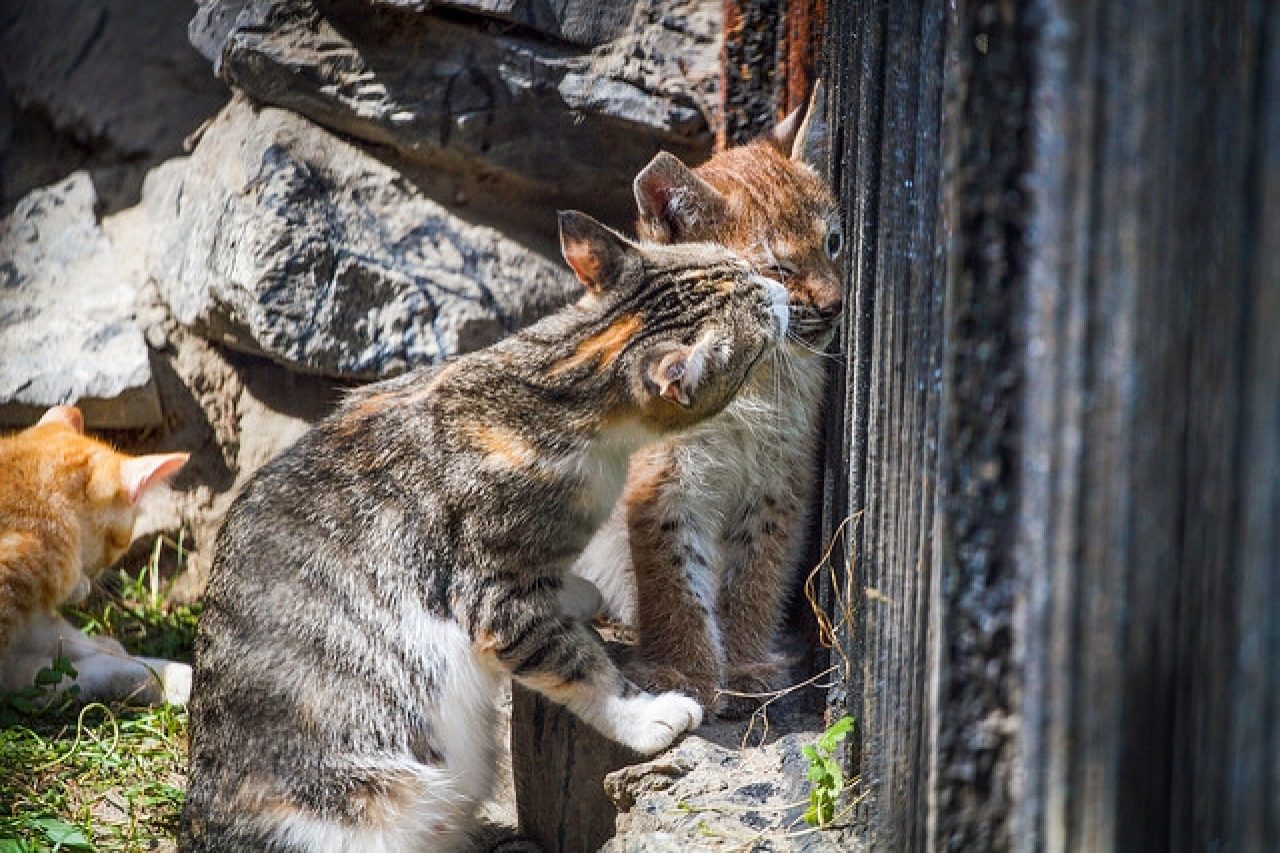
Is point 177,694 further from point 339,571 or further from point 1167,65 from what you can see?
point 1167,65

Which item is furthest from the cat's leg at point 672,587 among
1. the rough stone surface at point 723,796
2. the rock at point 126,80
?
the rock at point 126,80

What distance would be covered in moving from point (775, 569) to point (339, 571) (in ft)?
4.68

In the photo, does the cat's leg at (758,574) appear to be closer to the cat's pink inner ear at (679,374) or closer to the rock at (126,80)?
the cat's pink inner ear at (679,374)

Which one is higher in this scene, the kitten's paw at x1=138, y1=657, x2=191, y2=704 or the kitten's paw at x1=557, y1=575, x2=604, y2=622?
the kitten's paw at x1=557, y1=575, x2=604, y2=622

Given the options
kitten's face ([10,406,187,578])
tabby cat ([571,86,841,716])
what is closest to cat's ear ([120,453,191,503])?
kitten's face ([10,406,187,578])

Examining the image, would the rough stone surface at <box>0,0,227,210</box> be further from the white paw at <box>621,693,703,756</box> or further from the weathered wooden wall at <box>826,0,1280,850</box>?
the weathered wooden wall at <box>826,0,1280,850</box>

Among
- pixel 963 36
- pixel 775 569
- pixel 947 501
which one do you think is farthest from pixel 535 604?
pixel 963 36

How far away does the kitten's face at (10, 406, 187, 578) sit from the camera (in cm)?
483

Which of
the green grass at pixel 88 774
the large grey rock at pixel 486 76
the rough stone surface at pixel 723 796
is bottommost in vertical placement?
the green grass at pixel 88 774

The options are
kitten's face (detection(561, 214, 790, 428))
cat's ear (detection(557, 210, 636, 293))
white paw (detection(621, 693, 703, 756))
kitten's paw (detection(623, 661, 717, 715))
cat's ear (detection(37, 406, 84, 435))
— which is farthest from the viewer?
cat's ear (detection(37, 406, 84, 435))

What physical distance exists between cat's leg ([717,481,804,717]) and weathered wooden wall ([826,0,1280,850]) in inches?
95.8

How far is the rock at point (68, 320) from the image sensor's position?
217 inches

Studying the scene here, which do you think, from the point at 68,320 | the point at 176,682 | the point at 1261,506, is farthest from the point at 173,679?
the point at 1261,506

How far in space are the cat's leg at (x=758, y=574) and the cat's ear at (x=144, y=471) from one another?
215cm
